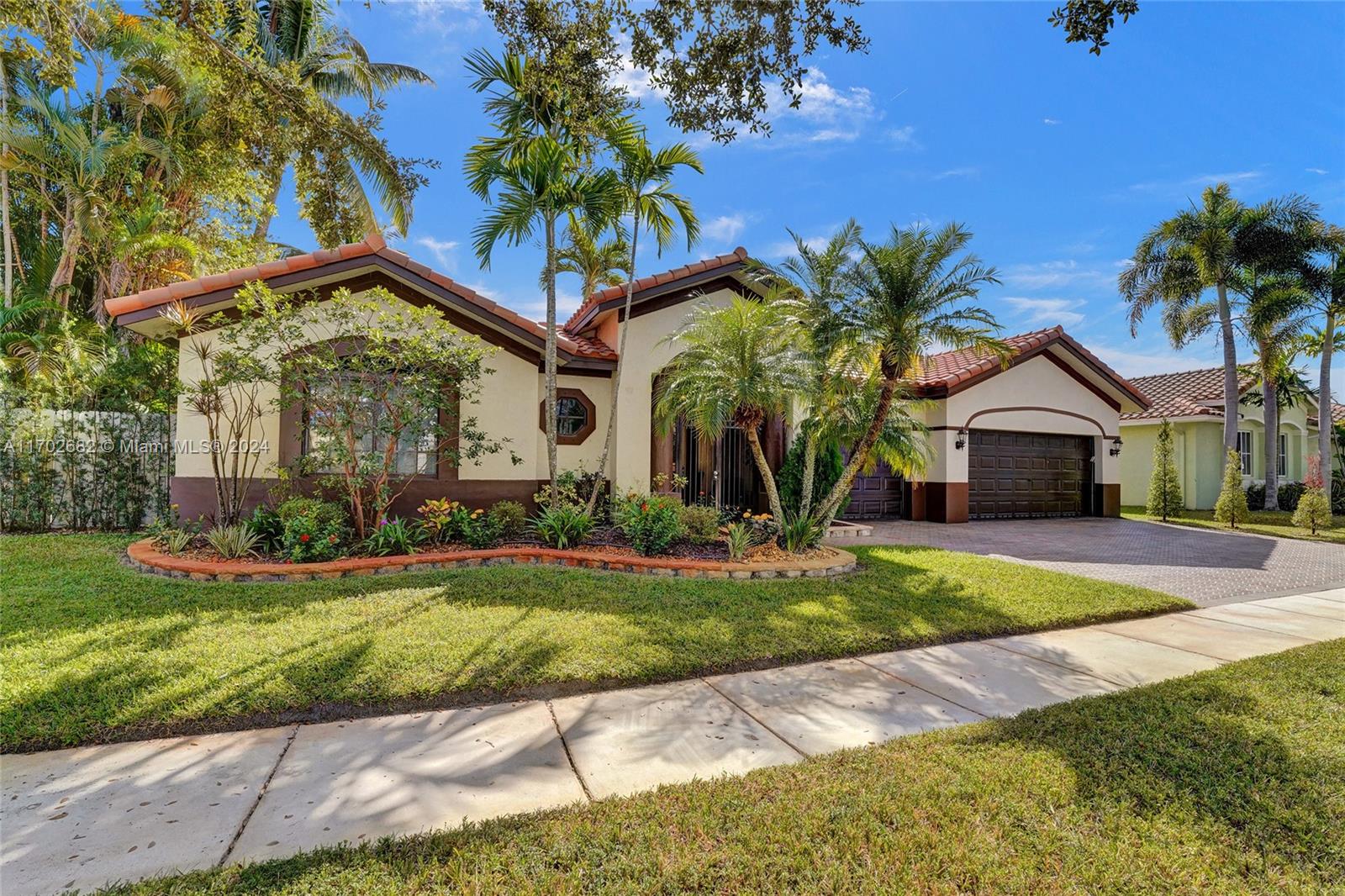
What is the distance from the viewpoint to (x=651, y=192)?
9.34 m

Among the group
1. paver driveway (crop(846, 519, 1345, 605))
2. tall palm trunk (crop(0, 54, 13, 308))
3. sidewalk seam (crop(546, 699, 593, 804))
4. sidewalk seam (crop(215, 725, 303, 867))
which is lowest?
sidewalk seam (crop(546, 699, 593, 804))

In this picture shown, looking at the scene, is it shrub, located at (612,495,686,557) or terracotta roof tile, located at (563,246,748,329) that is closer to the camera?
shrub, located at (612,495,686,557)

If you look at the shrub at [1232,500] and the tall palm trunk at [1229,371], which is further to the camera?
the tall palm trunk at [1229,371]

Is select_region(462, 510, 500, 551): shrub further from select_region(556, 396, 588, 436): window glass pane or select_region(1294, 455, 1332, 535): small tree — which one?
select_region(1294, 455, 1332, 535): small tree

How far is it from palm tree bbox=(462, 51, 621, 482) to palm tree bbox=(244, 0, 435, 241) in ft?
5.03

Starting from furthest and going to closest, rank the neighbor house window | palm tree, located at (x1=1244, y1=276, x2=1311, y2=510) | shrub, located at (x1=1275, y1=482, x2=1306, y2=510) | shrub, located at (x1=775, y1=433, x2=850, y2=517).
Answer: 1. the neighbor house window
2. shrub, located at (x1=1275, y1=482, x2=1306, y2=510)
3. palm tree, located at (x1=1244, y1=276, x2=1311, y2=510)
4. shrub, located at (x1=775, y1=433, x2=850, y2=517)

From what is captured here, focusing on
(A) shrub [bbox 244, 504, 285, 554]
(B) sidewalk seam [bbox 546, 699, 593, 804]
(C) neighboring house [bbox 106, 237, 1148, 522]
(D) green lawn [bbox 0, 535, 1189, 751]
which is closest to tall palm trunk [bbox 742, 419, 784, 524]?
(D) green lawn [bbox 0, 535, 1189, 751]

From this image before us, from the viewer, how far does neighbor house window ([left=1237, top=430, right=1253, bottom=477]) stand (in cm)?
2138

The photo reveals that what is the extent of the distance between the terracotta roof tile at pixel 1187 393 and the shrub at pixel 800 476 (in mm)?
14022

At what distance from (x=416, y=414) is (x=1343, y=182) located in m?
14.6

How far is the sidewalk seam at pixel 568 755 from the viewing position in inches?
121

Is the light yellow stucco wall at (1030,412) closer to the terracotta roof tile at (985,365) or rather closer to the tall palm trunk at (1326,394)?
the terracotta roof tile at (985,365)

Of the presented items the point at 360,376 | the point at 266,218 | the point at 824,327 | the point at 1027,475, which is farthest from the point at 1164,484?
the point at 266,218

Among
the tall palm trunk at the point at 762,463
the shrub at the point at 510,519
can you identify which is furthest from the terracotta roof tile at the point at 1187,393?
the shrub at the point at 510,519
